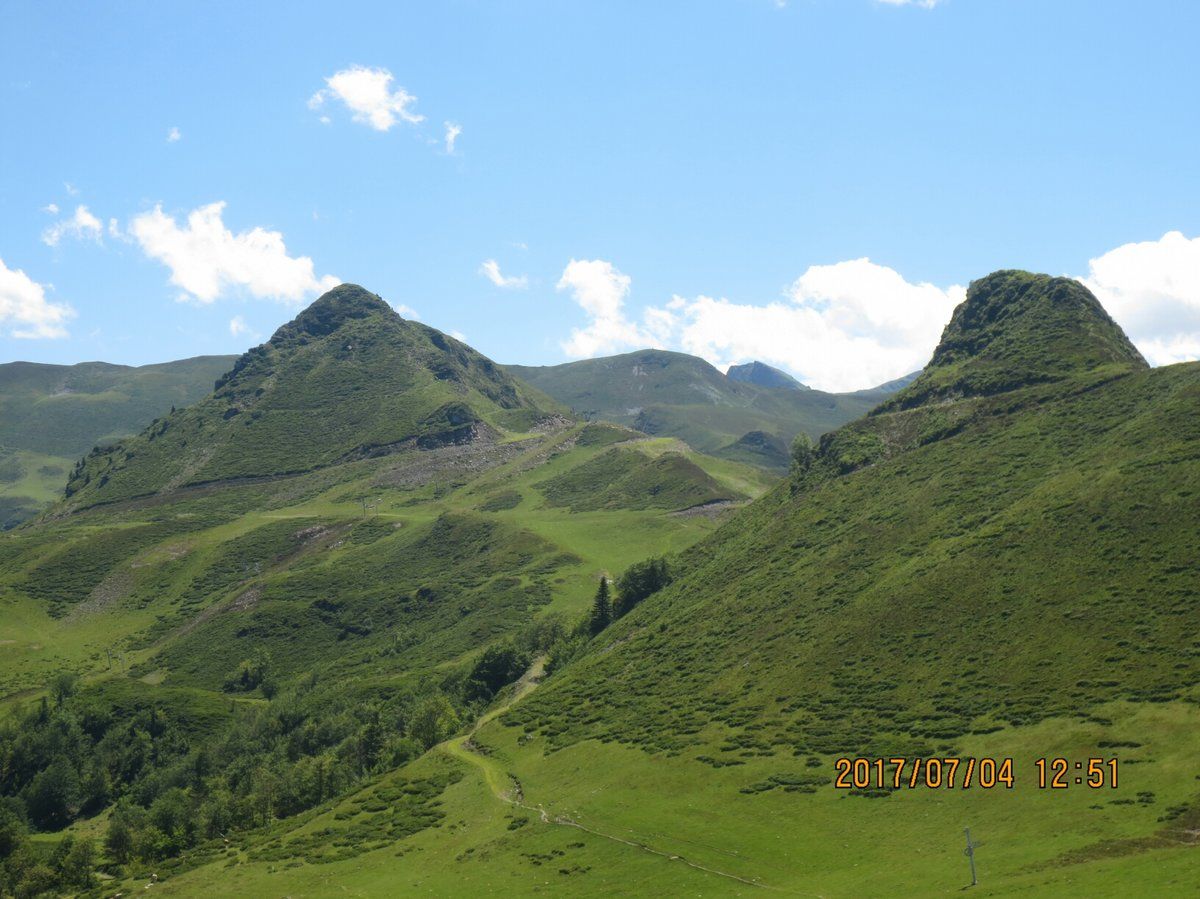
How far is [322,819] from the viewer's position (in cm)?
9306

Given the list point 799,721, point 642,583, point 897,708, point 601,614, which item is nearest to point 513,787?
point 799,721

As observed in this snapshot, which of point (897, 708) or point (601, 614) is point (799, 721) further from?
point (601, 614)

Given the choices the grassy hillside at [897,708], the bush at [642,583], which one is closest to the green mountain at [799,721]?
the grassy hillside at [897,708]

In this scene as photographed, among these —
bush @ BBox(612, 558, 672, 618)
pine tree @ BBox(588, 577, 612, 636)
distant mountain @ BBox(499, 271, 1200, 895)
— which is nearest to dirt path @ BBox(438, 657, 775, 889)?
distant mountain @ BBox(499, 271, 1200, 895)

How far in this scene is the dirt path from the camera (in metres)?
66.1

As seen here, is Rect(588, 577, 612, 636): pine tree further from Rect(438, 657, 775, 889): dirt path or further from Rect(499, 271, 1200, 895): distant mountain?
Rect(438, 657, 775, 889): dirt path

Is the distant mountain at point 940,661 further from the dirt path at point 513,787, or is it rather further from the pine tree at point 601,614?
the pine tree at point 601,614

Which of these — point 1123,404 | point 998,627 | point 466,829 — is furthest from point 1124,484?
point 466,829

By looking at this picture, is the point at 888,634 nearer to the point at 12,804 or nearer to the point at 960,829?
the point at 960,829

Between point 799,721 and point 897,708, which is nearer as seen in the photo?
point 897,708

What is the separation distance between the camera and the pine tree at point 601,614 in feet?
535

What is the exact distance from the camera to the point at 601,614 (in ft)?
538

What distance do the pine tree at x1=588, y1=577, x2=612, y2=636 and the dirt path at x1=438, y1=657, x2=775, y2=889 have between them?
2283 centimetres

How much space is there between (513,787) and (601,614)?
239 feet
